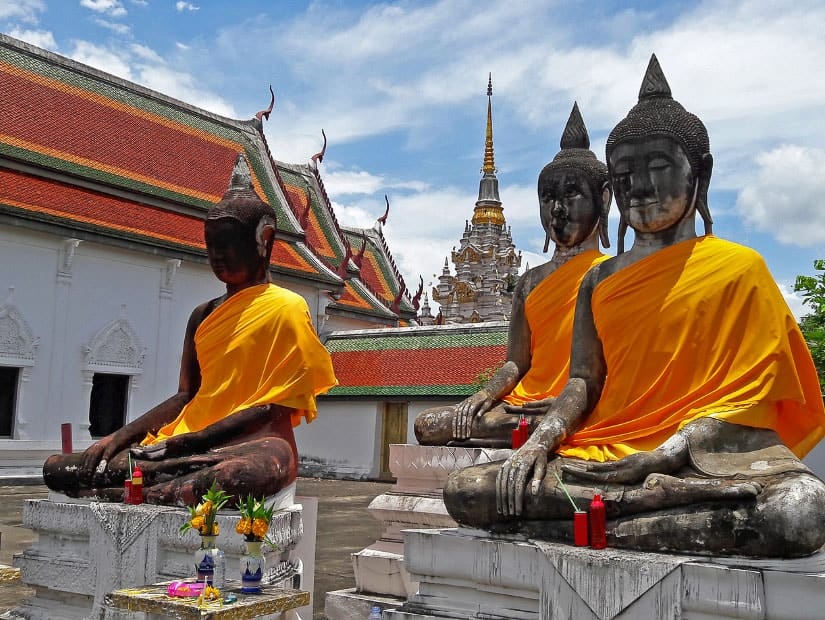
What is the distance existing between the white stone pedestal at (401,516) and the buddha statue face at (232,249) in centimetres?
142

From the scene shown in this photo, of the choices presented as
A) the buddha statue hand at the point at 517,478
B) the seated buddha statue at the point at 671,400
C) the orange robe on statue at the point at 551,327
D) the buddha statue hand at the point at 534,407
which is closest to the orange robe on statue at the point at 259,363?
the buddha statue hand at the point at 534,407

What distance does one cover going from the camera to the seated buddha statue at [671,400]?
2.67 m

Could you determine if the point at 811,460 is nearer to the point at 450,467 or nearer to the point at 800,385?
the point at 450,467

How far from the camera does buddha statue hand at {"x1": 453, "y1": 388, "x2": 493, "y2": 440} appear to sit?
16.1ft

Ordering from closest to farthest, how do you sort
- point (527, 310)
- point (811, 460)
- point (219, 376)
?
point (219, 376) → point (527, 310) → point (811, 460)

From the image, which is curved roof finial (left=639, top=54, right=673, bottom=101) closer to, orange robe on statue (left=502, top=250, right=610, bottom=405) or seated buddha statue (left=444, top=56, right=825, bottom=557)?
seated buddha statue (left=444, top=56, right=825, bottom=557)

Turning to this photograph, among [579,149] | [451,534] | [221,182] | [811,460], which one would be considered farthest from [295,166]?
[451,534]

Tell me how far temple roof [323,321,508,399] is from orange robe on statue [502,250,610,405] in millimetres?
8611

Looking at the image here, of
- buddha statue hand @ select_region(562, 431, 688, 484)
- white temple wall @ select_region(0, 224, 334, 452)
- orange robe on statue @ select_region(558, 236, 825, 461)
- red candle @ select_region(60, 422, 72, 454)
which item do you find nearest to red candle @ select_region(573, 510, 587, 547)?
buddha statue hand @ select_region(562, 431, 688, 484)

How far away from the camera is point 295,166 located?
874 inches

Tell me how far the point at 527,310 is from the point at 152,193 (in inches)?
458

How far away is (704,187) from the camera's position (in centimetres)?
348

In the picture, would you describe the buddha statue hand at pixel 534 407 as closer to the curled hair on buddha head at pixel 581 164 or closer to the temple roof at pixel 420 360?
the curled hair on buddha head at pixel 581 164

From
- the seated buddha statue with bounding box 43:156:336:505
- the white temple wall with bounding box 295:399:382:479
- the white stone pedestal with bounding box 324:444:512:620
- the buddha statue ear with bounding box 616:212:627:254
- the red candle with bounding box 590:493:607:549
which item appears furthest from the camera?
the white temple wall with bounding box 295:399:382:479
